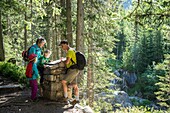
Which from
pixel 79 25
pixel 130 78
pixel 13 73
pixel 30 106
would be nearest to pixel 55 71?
pixel 30 106

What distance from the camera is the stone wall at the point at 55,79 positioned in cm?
706

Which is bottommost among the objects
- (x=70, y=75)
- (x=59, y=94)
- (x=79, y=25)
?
(x=59, y=94)

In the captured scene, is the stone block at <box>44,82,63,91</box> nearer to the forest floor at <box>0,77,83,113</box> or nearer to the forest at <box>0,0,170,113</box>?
the forest floor at <box>0,77,83,113</box>

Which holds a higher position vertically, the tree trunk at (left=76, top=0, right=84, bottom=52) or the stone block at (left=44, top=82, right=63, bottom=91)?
the tree trunk at (left=76, top=0, right=84, bottom=52)

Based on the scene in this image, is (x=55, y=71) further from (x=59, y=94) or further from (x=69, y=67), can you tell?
(x=59, y=94)

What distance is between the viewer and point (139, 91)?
5141 cm

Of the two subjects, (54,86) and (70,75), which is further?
(54,86)

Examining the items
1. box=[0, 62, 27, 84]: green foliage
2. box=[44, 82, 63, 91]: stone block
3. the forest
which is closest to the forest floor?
box=[44, 82, 63, 91]: stone block

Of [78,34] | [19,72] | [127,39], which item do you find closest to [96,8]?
[78,34]

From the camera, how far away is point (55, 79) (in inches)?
279

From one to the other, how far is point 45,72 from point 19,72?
371 centimetres

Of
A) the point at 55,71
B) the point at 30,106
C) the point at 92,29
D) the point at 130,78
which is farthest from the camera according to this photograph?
the point at 130,78

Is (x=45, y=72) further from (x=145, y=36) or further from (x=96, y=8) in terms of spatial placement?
(x=145, y=36)

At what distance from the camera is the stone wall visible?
23.2 feet
